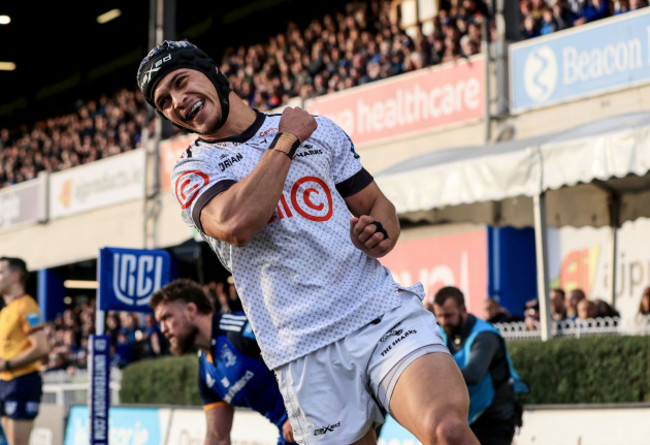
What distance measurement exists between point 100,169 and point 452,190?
16.0 meters

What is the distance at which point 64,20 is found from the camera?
3186 cm

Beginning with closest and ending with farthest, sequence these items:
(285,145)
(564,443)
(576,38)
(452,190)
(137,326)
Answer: (285,145) < (564,443) < (452,190) < (576,38) < (137,326)

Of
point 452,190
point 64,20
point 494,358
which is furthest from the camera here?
point 64,20

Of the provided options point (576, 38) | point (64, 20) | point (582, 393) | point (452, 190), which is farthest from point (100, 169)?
point (582, 393)

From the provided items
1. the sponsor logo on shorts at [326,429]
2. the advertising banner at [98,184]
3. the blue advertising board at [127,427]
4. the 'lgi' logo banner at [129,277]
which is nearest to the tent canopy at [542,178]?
the 'lgi' logo banner at [129,277]

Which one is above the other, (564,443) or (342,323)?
(342,323)

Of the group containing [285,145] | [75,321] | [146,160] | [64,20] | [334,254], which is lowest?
[75,321]

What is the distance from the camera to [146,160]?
78.5ft

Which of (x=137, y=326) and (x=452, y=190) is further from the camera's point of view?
(x=137, y=326)

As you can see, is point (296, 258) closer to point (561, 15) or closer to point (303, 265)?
point (303, 265)

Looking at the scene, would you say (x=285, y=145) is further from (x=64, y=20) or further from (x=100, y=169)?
(x=64, y=20)

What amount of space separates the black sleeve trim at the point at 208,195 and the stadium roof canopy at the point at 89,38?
68.2ft

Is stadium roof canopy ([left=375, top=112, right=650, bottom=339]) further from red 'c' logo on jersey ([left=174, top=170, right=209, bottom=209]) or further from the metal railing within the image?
red 'c' logo on jersey ([left=174, top=170, right=209, bottom=209])

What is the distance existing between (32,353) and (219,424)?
171 inches
